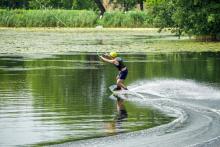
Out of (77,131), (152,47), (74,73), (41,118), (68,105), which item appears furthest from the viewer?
(152,47)

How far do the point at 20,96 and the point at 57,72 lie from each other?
27.4ft

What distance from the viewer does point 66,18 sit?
9075 centimetres

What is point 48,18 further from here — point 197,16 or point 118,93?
point 118,93

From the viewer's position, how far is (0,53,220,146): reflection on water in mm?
15625

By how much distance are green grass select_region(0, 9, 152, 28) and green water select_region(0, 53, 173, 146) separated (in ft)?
187

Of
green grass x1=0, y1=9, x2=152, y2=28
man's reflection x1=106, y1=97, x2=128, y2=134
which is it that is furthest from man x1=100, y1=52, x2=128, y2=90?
green grass x1=0, y1=9, x2=152, y2=28

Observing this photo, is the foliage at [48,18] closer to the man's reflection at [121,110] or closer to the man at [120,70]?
the man at [120,70]

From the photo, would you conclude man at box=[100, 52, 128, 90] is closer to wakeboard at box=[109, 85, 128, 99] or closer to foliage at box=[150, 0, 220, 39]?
wakeboard at box=[109, 85, 128, 99]

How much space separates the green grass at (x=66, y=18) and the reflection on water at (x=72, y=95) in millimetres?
50830

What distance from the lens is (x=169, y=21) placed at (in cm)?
5822

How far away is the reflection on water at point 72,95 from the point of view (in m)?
15.6

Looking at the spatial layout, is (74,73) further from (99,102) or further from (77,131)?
(77,131)

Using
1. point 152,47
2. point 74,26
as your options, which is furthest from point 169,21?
point 74,26

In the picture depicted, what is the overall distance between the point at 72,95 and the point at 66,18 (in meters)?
69.1
